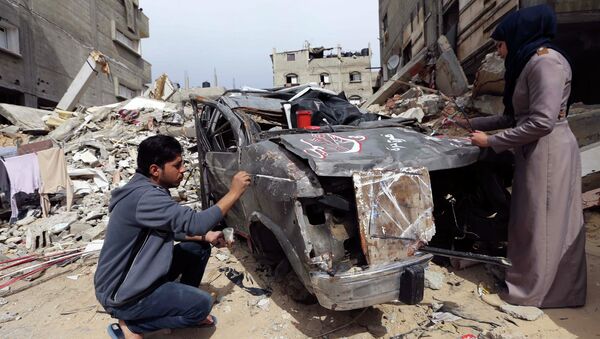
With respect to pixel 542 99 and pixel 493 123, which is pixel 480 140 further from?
pixel 493 123

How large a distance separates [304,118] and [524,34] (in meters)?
1.92

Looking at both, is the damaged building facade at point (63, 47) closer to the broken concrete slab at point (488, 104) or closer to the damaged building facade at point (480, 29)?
the damaged building facade at point (480, 29)

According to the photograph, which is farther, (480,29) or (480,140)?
(480,29)

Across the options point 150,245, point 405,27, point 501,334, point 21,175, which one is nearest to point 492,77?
point 501,334

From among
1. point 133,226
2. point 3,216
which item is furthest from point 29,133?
point 133,226

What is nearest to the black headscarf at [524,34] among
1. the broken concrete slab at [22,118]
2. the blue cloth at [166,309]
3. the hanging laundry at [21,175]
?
the blue cloth at [166,309]

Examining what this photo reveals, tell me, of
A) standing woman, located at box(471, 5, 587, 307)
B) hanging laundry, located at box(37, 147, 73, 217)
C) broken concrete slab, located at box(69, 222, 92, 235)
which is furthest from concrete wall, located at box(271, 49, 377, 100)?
standing woman, located at box(471, 5, 587, 307)

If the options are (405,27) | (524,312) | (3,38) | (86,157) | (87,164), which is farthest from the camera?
(405,27)

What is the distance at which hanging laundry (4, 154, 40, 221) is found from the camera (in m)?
6.23

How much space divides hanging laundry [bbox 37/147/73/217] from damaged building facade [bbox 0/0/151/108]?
11.7 m

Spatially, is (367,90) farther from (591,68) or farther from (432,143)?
(432,143)

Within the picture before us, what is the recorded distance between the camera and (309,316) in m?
2.70

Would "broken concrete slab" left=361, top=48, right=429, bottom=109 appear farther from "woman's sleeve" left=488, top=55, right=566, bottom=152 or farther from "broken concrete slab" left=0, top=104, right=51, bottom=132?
"broken concrete slab" left=0, top=104, right=51, bottom=132

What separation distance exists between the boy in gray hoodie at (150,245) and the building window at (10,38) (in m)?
17.7
